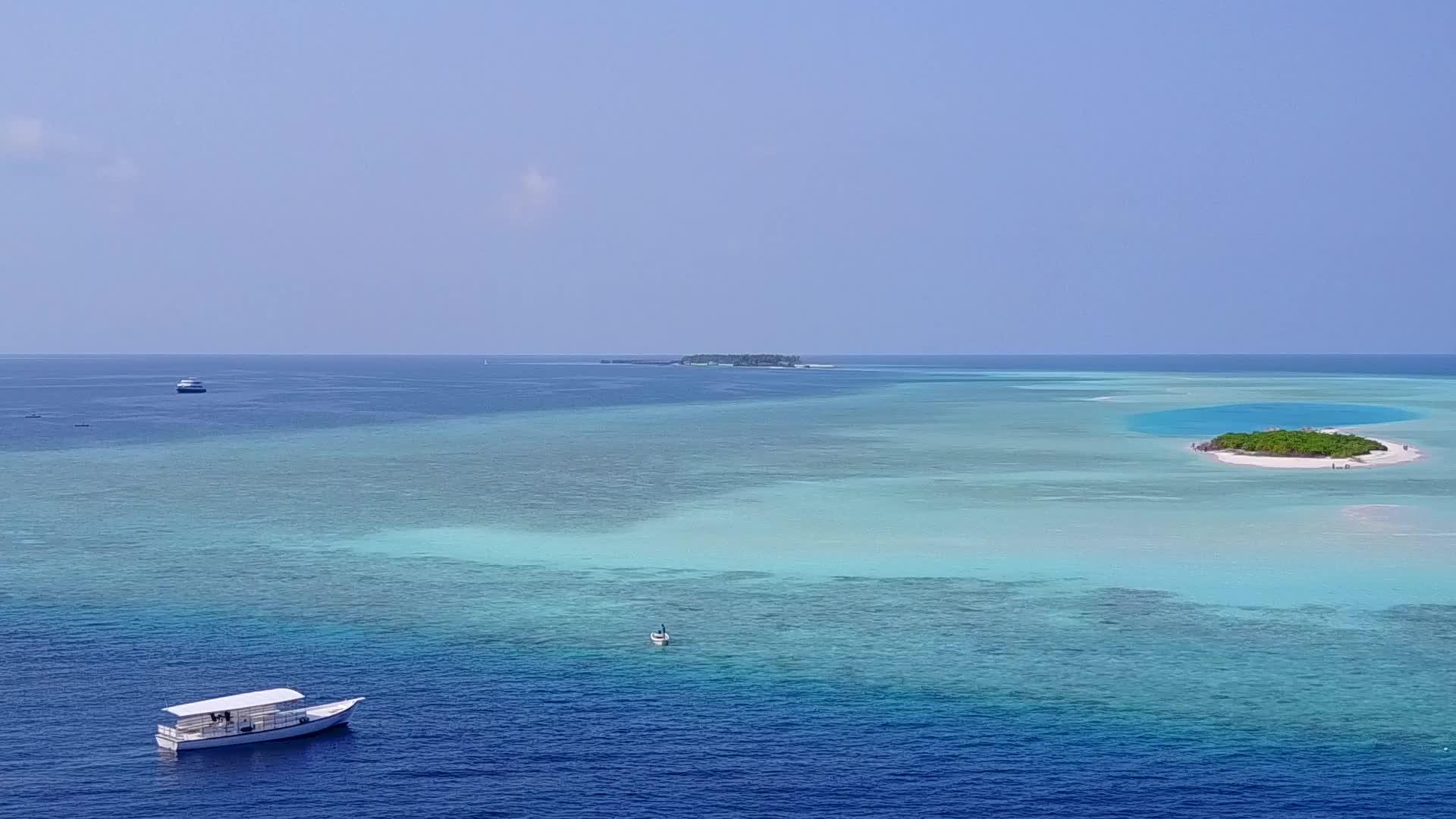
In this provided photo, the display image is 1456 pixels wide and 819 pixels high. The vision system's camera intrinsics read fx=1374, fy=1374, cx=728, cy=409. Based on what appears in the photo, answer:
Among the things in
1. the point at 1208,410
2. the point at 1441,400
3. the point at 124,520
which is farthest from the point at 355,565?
the point at 1441,400

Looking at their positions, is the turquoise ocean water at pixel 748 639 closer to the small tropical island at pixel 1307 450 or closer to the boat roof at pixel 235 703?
the boat roof at pixel 235 703

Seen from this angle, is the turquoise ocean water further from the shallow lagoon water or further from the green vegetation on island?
the shallow lagoon water

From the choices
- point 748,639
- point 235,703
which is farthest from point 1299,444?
point 235,703

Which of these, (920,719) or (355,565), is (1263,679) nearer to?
(920,719)

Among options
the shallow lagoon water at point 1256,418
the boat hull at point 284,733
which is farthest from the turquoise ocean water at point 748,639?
the shallow lagoon water at point 1256,418

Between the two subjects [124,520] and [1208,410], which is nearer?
[124,520]

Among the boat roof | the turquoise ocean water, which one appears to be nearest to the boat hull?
the turquoise ocean water

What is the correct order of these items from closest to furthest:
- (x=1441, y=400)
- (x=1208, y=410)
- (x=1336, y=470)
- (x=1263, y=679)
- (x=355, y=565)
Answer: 1. (x=1263, y=679)
2. (x=355, y=565)
3. (x=1336, y=470)
4. (x=1208, y=410)
5. (x=1441, y=400)
